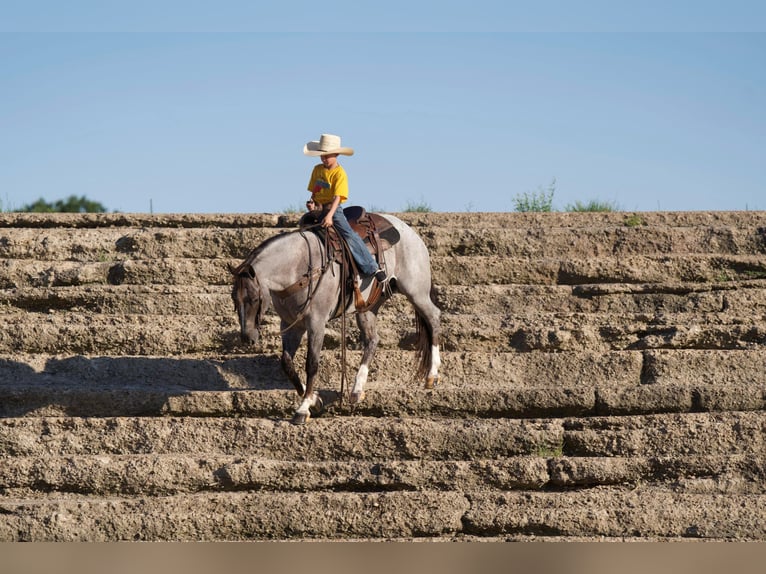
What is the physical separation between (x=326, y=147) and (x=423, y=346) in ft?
7.63

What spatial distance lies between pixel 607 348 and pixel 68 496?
5914 mm

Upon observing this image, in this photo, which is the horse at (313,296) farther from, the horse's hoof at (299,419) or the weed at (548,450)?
the weed at (548,450)

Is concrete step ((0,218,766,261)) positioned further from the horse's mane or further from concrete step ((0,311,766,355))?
the horse's mane

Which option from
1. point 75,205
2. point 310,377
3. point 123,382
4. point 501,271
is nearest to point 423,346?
point 310,377

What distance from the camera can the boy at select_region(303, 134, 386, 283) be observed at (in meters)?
10.6

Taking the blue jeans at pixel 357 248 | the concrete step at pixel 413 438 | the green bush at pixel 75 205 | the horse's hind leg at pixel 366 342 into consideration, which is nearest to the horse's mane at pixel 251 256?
the blue jeans at pixel 357 248

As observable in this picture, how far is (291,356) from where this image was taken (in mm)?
10461

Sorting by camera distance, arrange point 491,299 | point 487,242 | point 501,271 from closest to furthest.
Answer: point 491,299 → point 501,271 → point 487,242

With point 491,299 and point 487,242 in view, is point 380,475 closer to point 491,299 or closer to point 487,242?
point 491,299

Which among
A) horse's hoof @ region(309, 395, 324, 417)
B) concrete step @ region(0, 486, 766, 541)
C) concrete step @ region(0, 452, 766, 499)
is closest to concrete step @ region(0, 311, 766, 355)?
horse's hoof @ region(309, 395, 324, 417)

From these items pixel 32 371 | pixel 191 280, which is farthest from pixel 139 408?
pixel 191 280

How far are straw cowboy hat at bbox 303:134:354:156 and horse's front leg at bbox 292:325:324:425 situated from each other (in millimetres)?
1762

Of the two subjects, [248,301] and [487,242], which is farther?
[487,242]

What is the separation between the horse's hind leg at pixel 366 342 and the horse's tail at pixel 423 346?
46cm
